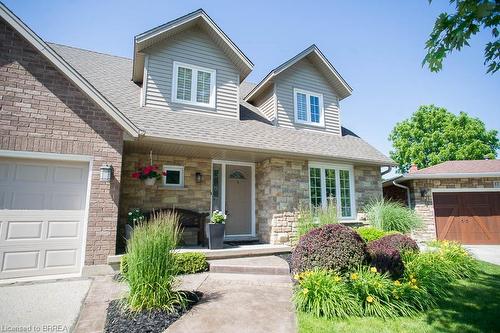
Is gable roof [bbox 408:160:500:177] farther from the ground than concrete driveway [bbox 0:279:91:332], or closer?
farther from the ground

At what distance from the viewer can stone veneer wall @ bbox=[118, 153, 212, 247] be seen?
7.41 metres

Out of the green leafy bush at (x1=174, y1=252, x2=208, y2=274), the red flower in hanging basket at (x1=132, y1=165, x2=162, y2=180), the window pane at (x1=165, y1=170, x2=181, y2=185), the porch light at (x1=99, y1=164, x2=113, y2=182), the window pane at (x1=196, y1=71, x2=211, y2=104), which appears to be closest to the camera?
the green leafy bush at (x1=174, y1=252, x2=208, y2=274)

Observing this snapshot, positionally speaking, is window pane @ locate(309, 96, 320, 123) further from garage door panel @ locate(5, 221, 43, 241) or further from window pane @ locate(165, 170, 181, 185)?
garage door panel @ locate(5, 221, 43, 241)

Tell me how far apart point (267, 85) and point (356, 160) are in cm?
429

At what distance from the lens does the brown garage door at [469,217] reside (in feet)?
38.0

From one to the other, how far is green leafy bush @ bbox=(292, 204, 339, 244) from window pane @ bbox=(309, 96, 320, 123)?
368 centimetres

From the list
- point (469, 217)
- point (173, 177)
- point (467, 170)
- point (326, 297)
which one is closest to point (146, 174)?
point (173, 177)

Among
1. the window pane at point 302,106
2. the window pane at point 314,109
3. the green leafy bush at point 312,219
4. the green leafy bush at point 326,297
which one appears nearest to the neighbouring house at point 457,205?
the window pane at point 314,109

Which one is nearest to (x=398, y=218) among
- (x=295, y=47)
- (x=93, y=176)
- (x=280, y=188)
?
(x=280, y=188)

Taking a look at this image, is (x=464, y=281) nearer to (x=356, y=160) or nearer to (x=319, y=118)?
(x=356, y=160)

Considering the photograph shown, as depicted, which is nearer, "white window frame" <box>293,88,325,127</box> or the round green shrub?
the round green shrub

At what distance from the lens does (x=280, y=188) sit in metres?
8.41

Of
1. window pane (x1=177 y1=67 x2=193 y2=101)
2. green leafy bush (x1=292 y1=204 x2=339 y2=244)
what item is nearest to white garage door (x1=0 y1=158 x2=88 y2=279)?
window pane (x1=177 y1=67 x2=193 y2=101)

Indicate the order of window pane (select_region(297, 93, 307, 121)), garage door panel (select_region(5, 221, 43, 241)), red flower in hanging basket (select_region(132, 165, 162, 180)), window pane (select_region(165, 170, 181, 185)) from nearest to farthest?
garage door panel (select_region(5, 221, 43, 241))
red flower in hanging basket (select_region(132, 165, 162, 180))
window pane (select_region(165, 170, 181, 185))
window pane (select_region(297, 93, 307, 121))
